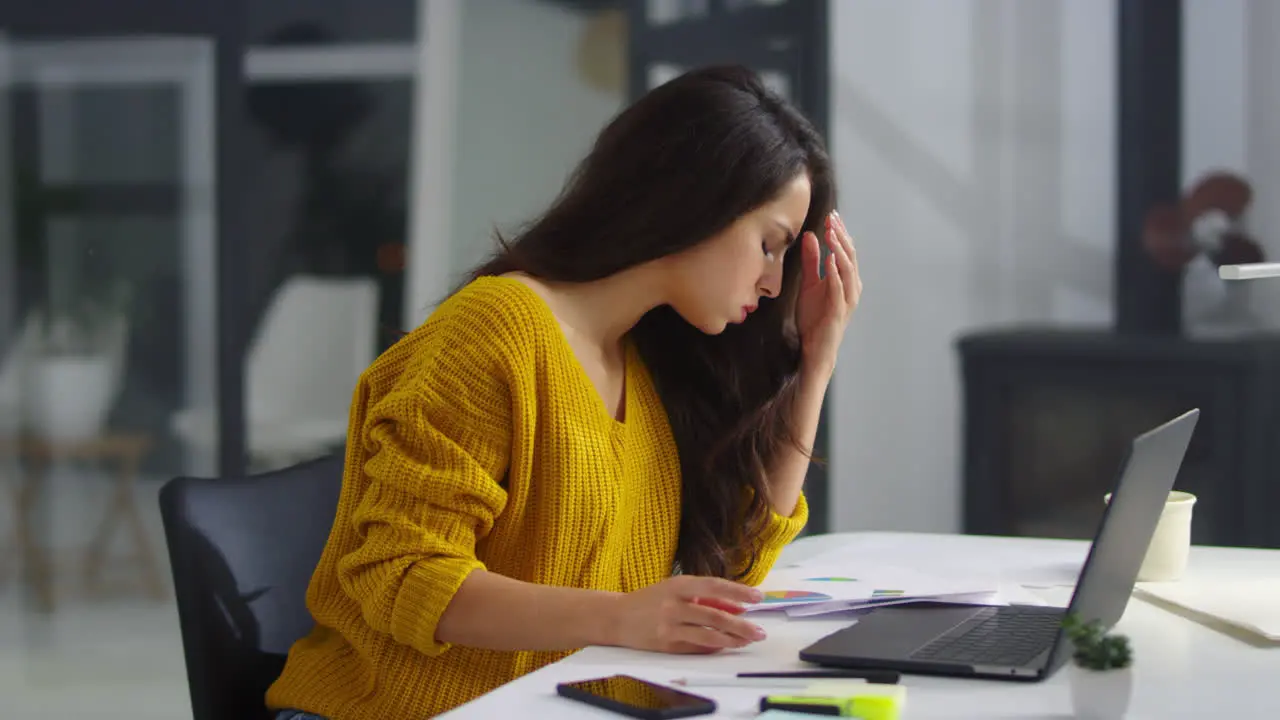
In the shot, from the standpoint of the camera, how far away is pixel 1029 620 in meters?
1.30

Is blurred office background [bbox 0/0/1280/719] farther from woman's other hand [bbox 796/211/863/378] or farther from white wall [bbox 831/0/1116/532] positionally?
woman's other hand [bbox 796/211/863/378]

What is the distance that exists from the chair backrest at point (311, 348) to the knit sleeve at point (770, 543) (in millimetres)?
2044

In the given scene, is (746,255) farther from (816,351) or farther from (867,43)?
(867,43)

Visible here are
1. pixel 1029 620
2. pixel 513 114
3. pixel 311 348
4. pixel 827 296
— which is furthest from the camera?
pixel 513 114

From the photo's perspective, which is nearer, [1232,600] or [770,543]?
[1232,600]

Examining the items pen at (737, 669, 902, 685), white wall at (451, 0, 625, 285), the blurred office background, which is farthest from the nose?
white wall at (451, 0, 625, 285)

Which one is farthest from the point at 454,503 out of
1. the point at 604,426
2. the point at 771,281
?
the point at 771,281

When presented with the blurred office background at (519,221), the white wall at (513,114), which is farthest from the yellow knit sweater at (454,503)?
the white wall at (513,114)

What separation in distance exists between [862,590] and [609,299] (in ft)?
1.41

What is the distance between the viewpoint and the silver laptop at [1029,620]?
1098 mm

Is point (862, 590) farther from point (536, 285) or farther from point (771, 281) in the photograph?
point (536, 285)

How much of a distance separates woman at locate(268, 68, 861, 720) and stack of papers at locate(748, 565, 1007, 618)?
0.06m

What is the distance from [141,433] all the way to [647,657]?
8.26 feet

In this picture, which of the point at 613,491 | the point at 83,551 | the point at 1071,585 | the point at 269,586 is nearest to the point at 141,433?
the point at 83,551
